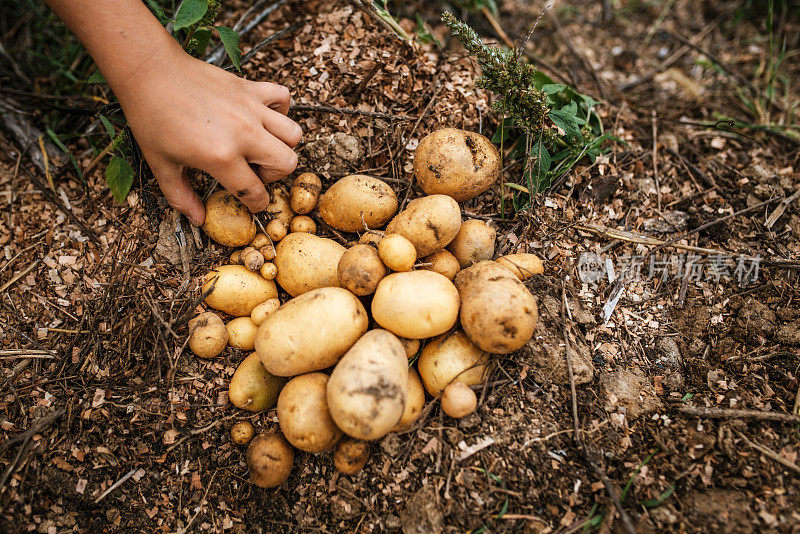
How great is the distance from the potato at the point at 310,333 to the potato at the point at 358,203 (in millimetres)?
540

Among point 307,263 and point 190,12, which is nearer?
point 190,12

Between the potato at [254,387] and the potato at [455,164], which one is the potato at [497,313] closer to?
the potato at [455,164]

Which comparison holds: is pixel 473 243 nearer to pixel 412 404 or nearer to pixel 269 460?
pixel 412 404

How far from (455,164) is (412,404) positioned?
131 cm

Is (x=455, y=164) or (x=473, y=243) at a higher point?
(x=455, y=164)

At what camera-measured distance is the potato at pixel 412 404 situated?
7.11ft

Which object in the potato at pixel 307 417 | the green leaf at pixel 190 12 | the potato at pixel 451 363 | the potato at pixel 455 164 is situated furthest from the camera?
the potato at pixel 455 164

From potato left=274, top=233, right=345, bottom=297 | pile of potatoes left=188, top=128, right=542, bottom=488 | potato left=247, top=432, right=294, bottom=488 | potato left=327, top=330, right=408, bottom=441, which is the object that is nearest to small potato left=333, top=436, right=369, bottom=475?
pile of potatoes left=188, top=128, right=542, bottom=488

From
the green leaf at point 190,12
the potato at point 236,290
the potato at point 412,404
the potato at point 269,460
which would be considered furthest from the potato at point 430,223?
the green leaf at point 190,12

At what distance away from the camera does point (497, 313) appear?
2.07 meters

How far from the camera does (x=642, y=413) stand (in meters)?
2.29

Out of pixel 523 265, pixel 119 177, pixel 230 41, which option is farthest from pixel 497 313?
pixel 119 177

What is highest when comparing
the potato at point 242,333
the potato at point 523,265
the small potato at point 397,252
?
the small potato at point 397,252

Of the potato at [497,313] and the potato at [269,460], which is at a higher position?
the potato at [497,313]
